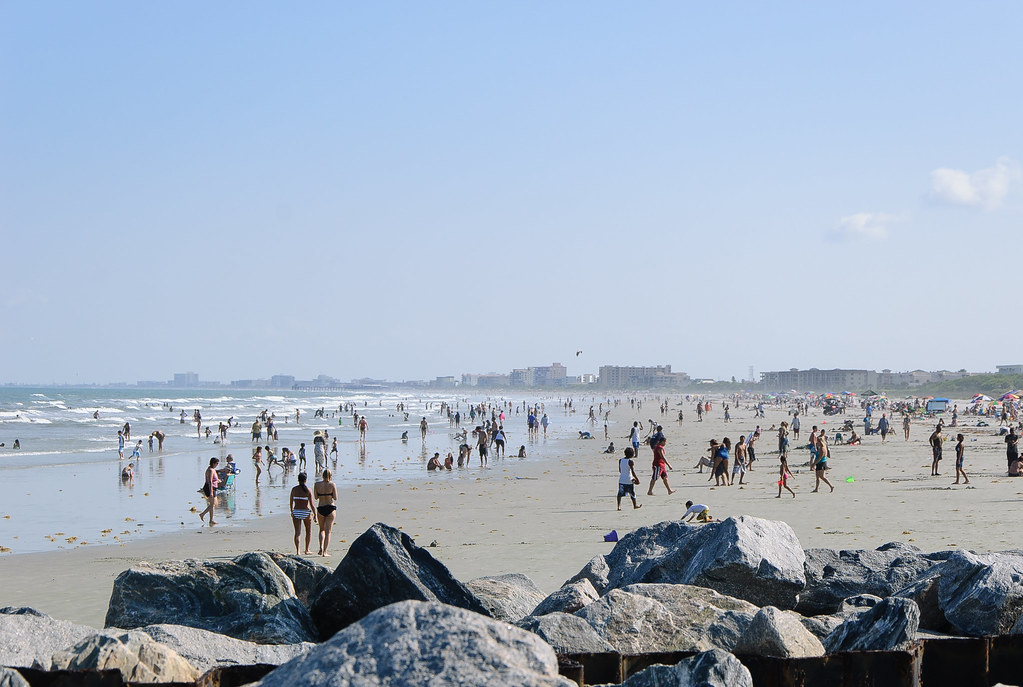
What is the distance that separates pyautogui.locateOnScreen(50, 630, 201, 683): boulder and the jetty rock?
2747 mm

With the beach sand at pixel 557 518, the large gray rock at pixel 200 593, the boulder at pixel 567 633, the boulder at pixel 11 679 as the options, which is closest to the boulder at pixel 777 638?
the boulder at pixel 567 633

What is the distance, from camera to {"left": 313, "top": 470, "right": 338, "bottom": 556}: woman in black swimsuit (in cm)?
1469

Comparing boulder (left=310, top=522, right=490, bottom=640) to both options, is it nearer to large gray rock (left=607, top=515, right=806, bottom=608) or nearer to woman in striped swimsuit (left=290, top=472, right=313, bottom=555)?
large gray rock (left=607, top=515, right=806, bottom=608)

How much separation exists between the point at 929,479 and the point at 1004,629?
19524 millimetres

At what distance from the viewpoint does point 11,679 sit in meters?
4.66

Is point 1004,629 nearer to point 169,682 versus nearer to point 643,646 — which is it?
Answer: point 643,646

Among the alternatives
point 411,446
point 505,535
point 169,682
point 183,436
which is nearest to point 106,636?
point 169,682

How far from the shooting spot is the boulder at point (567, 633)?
20.3 feet

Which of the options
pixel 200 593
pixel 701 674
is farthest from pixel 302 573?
pixel 701 674

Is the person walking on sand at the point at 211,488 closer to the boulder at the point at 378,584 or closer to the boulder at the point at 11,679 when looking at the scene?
the boulder at the point at 378,584

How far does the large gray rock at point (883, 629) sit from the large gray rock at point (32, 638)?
5.20 metres

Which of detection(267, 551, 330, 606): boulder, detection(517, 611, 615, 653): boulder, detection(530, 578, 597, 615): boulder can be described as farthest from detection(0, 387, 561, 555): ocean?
detection(517, 611, 615, 653): boulder

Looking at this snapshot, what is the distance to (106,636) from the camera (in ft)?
18.5

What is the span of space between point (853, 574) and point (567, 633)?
3.82m
